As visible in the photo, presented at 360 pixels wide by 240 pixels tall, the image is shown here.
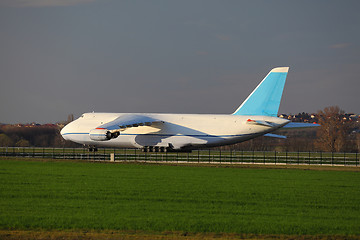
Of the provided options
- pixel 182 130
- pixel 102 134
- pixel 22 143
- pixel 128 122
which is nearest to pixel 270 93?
pixel 182 130

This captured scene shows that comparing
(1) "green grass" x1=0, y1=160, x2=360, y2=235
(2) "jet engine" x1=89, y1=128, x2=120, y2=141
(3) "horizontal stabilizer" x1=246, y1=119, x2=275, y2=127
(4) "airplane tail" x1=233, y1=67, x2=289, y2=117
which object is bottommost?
(1) "green grass" x1=0, y1=160, x2=360, y2=235

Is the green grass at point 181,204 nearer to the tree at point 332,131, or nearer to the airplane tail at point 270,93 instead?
the airplane tail at point 270,93

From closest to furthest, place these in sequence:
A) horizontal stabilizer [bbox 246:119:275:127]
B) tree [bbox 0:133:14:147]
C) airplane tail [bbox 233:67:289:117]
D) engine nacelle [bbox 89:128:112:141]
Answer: engine nacelle [bbox 89:128:112:141], horizontal stabilizer [bbox 246:119:275:127], airplane tail [bbox 233:67:289:117], tree [bbox 0:133:14:147]

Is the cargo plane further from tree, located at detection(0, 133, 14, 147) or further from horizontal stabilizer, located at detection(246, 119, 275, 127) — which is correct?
tree, located at detection(0, 133, 14, 147)

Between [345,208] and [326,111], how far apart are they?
2888 inches

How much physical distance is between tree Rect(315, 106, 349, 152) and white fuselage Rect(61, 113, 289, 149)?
33.9m

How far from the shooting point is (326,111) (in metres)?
90.3

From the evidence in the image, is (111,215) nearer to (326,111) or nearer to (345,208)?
(345,208)

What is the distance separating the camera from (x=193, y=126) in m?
51.3

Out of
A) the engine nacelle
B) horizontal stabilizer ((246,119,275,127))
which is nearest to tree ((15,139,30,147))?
the engine nacelle

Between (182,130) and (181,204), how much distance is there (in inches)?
1264

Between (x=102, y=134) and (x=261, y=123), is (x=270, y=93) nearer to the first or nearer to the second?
(x=261, y=123)

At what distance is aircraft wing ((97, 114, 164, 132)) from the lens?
162ft

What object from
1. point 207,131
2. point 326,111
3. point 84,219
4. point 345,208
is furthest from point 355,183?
point 326,111
